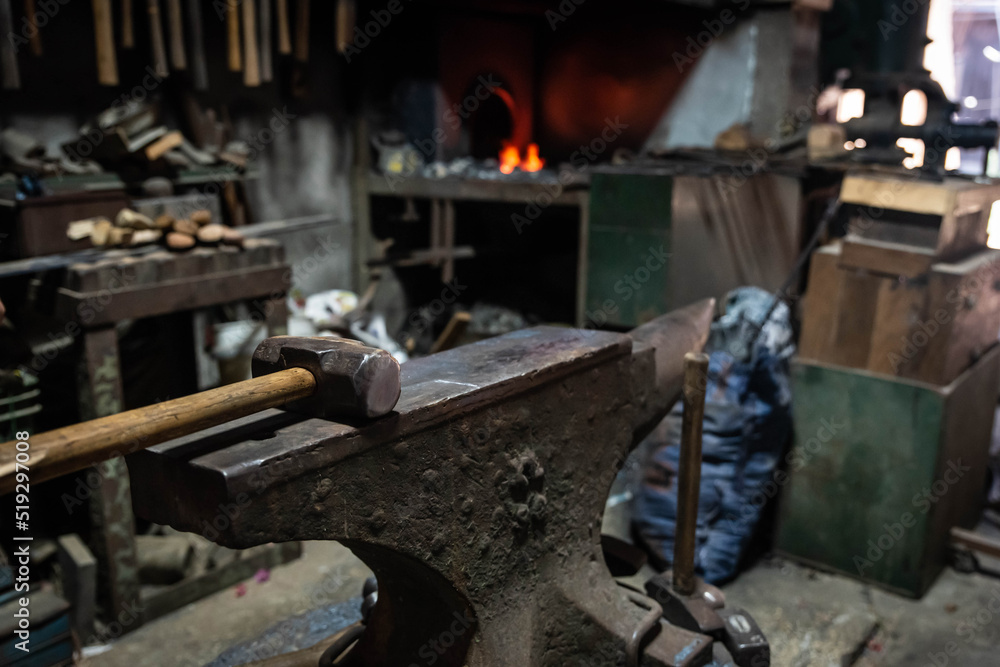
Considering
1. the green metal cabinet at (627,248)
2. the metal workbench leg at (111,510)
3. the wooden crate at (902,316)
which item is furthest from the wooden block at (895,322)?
the metal workbench leg at (111,510)

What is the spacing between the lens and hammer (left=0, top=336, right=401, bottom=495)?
132 centimetres

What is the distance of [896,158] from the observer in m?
5.20

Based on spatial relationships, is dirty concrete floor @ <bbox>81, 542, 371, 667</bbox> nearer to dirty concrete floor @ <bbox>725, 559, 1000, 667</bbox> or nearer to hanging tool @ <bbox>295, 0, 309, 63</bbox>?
dirty concrete floor @ <bbox>725, 559, 1000, 667</bbox>

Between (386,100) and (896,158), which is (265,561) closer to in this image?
(386,100)

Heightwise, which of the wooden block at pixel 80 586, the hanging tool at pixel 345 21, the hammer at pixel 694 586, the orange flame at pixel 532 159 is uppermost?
the hanging tool at pixel 345 21

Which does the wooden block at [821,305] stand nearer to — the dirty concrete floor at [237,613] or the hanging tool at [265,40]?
the dirty concrete floor at [237,613]

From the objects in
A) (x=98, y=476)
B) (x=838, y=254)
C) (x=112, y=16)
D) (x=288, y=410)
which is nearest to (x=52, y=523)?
(x=98, y=476)

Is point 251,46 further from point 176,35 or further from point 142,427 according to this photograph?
point 142,427

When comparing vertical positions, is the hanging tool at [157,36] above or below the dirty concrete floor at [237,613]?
above

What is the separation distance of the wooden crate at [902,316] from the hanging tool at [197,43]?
361 cm

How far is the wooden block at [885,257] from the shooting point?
3674 mm

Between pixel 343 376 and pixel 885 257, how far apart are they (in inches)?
120

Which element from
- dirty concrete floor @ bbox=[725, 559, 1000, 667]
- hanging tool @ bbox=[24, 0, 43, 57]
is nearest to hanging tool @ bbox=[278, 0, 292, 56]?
hanging tool @ bbox=[24, 0, 43, 57]

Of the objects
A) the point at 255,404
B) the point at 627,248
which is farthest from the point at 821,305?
the point at 255,404
